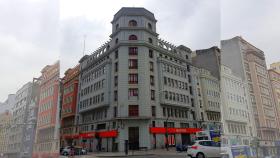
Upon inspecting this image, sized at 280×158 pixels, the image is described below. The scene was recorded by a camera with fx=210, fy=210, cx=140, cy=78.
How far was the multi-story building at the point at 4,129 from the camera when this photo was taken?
9.32 feet

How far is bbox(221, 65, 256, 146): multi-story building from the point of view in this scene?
89.1 inches

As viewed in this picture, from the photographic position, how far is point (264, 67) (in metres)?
2.16

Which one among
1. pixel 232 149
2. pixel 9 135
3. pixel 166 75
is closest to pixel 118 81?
pixel 166 75

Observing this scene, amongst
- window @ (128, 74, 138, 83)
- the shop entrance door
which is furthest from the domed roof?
the shop entrance door

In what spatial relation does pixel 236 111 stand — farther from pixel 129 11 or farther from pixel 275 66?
pixel 129 11

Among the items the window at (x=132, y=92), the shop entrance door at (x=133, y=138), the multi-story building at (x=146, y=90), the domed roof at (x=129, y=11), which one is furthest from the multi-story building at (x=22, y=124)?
the window at (x=132, y=92)

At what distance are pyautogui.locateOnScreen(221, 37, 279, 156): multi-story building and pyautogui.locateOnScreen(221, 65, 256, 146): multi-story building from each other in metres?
0.06

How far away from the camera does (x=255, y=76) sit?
2273 mm

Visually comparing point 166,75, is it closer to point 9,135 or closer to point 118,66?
point 118,66

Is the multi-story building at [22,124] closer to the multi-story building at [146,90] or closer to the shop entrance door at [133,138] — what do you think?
the multi-story building at [146,90]

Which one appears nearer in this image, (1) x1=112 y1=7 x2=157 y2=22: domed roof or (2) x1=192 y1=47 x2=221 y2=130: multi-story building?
(1) x1=112 y1=7 x2=157 y2=22: domed roof

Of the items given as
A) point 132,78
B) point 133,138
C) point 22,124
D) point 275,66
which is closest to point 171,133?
point 133,138

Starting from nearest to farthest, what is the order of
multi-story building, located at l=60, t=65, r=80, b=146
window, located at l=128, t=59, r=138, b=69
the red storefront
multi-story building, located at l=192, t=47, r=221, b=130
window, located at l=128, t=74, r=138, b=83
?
multi-story building, located at l=192, t=47, r=221, b=130, multi-story building, located at l=60, t=65, r=80, b=146, the red storefront, window, located at l=128, t=74, r=138, b=83, window, located at l=128, t=59, r=138, b=69

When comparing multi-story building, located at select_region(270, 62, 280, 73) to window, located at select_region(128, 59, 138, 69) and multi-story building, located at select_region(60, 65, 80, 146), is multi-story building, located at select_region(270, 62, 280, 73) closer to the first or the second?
multi-story building, located at select_region(60, 65, 80, 146)
